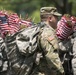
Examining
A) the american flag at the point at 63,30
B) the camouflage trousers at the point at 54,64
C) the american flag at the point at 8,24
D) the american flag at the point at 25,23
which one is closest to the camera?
the camouflage trousers at the point at 54,64

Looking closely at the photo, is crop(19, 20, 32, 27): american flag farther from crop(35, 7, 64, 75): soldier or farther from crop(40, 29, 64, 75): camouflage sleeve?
crop(40, 29, 64, 75): camouflage sleeve

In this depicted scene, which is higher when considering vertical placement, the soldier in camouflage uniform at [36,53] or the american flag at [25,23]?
the american flag at [25,23]

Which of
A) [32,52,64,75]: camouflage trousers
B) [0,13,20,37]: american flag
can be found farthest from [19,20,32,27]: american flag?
[32,52,64,75]: camouflage trousers

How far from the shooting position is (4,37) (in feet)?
25.8

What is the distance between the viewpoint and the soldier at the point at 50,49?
730 centimetres

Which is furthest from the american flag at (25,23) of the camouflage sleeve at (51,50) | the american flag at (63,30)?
the camouflage sleeve at (51,50)

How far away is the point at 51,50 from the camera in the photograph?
7359 mm

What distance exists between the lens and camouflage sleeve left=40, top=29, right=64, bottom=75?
7293mm

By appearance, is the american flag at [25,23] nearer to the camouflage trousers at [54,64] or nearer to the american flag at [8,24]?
the american flag at [8,24]

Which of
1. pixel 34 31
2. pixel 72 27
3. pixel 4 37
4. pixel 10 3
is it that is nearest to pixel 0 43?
pixel 4 37

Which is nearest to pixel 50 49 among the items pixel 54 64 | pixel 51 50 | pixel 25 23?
pixel 51 50

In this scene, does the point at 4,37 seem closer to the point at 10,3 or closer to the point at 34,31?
the point at 34,31

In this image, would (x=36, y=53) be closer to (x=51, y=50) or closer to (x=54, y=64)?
(x=51, y=50)

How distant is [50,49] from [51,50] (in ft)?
0.07
